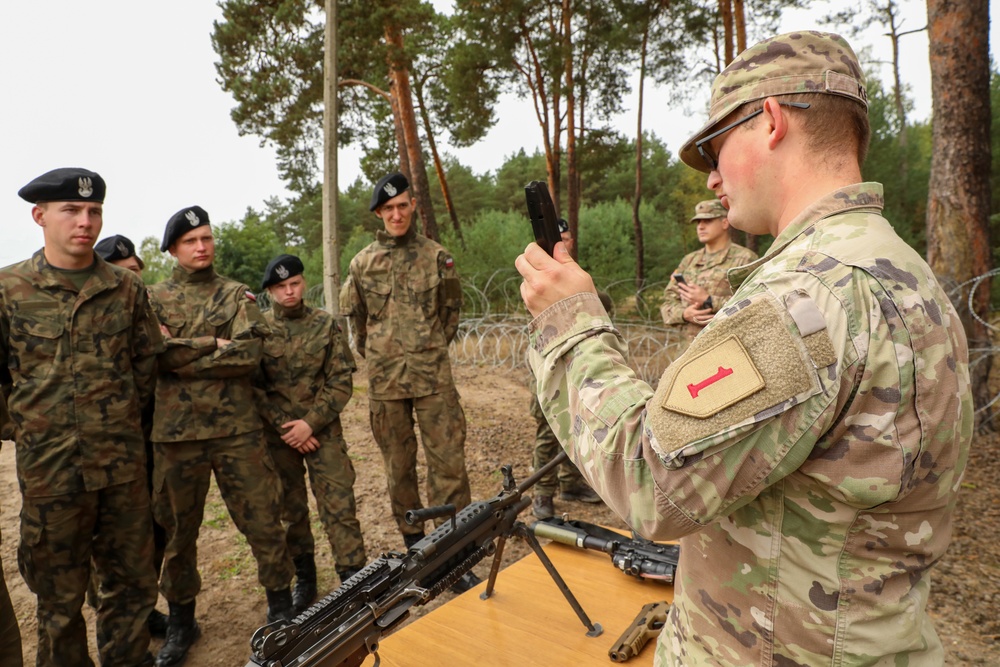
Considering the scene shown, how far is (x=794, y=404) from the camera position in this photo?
0.78 meters

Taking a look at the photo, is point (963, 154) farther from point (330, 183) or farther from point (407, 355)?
point (330, 183)

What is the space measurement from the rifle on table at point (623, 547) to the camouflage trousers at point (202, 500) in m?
1.53

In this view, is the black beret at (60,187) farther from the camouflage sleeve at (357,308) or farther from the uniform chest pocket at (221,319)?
the camouflage sleeve at (357,308)

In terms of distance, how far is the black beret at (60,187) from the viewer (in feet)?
9.30

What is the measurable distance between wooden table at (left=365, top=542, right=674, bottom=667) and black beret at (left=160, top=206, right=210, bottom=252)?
7.96 ft

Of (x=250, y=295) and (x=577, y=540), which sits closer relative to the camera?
(x=577, y=540)

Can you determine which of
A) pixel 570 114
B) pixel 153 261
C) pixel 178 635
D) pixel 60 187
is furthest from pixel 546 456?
pixel 153 261

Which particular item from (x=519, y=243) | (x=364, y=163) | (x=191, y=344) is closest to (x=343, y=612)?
(x=191, y=344)

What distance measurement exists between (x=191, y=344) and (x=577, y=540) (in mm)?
2198

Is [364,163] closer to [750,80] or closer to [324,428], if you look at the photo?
[324,428]

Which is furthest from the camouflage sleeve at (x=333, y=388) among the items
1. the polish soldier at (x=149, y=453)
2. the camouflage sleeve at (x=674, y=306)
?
the camouflage sleeve at (x=674, y=306)

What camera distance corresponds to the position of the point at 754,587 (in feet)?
3.17

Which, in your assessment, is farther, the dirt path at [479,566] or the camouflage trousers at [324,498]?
the camouflage trousers at [324,498]

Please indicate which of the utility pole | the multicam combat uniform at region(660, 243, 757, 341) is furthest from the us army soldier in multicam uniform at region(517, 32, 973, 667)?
the utility pole
